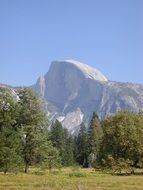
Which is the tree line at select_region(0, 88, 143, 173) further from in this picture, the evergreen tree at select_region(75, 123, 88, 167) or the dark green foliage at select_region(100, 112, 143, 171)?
the evergreen tree at select_region(75, 123, 88, 167)

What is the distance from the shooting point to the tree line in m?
64.6

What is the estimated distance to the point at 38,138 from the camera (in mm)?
72000

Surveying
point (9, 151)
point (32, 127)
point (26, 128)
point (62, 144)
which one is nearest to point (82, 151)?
point (62, 144)

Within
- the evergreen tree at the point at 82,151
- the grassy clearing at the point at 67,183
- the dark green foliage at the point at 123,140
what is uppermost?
the grassy clearing at the point at 67,183

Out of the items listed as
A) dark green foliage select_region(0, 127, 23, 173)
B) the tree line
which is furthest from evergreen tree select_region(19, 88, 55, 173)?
dark green foliage select_region(0, 127, 23, 173)

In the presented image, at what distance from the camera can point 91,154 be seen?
13538cm

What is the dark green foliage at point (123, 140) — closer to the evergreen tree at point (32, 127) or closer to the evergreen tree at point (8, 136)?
the evergreen tree at point (32, 127)

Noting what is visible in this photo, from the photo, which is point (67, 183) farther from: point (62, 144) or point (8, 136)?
point (62, 144)

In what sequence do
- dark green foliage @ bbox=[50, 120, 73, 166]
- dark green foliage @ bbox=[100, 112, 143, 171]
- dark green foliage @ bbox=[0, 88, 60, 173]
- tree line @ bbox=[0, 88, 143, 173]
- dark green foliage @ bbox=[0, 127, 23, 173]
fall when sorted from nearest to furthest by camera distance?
1. dark green foliage @ bbox=[0, 127, 23, 173]
2. tree line @ bbox=[0, 88, 143, 173]
3. dark green foliage @ bbox=[0, 88, 60, 173]
4. dark green foliage @ bbox=[100, 112, 143, 171]
5. dark green foliage @ bbox=[50, 120, 73, 166]

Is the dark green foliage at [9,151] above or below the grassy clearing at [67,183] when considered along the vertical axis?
below

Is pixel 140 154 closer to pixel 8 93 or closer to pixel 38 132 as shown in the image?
pixel 38 132

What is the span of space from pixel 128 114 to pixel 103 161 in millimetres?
10400

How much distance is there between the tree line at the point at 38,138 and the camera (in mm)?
64562

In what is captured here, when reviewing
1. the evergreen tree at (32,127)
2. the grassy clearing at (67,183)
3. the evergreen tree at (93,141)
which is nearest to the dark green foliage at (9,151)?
the evergreen tree at (32,127)
